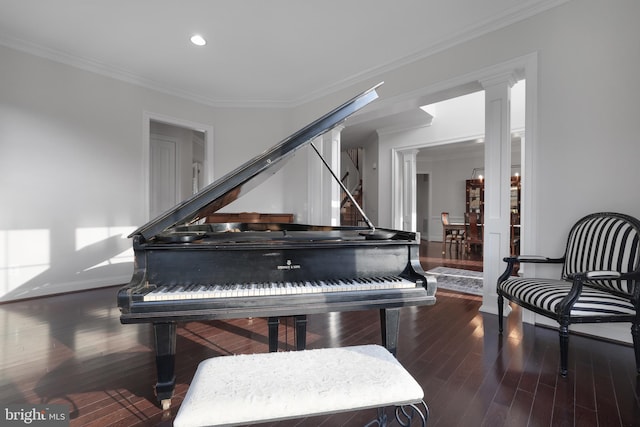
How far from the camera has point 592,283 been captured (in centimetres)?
227

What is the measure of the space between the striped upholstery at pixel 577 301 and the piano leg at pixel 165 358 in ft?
7.47

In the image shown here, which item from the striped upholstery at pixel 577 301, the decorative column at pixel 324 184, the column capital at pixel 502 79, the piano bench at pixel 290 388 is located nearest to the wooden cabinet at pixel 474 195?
the decorative column at pixel 324 184

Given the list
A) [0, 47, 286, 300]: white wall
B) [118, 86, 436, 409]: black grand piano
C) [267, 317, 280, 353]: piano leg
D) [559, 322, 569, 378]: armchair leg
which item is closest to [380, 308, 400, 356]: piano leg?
[118, 86, 436, 409]: black grand piano

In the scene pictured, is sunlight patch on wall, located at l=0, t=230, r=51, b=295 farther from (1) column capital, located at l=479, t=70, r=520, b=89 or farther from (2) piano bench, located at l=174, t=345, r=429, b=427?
(1) column capital, located at l=479, t=70, r=520, b=89

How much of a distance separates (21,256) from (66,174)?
108 cm

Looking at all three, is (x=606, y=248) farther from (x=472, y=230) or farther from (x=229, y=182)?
(x=472, y=230)

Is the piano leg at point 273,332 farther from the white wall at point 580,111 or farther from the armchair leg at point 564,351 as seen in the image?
the white wall at point 580,111

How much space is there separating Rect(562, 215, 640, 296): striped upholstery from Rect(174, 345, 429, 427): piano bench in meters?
1.96

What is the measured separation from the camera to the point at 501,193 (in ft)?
9.56

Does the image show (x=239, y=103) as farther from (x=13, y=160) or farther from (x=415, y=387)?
(x=415, y=387)

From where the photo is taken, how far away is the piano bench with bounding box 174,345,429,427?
789mm

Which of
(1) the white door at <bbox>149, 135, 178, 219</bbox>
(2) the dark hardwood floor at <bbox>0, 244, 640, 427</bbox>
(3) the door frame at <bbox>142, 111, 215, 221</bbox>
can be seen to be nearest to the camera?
(2) the dark hardwood floor at <bbox>0, 244, 640, 427</bbox>

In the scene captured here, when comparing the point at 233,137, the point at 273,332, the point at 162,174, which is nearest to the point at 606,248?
the point at 273,332

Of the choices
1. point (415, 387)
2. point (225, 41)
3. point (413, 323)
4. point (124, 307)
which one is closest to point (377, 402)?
point (415, 387)
